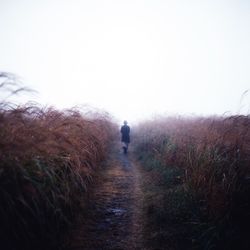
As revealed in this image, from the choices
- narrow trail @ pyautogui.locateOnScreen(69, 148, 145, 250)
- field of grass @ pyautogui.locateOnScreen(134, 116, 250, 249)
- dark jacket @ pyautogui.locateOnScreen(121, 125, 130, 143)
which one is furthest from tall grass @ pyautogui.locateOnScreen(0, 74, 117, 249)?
dark jacket @ pyautogui.locateOnScreen(121, 125, 130, 143)

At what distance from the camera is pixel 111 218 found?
183 inches

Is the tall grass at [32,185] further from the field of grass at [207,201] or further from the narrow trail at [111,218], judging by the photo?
the field of grass at [207,201]

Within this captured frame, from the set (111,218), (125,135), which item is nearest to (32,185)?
(111,218)

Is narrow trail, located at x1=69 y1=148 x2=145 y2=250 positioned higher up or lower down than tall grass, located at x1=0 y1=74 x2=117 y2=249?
lower down

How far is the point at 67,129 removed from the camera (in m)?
5.63

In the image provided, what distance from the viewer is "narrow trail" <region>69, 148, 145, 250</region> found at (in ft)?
12.4

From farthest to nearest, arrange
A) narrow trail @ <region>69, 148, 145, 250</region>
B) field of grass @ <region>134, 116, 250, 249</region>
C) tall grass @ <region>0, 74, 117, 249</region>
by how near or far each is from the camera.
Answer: narrow trail @ <region>69, 148, 145, 250</region> → field of grass @ <region>134, 116, 250, 249</region> → tall grass @ <region>0, 74, 117, 249</region>

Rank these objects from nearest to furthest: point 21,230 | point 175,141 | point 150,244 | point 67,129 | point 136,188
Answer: point 21,230 → point 150,244 → point 67,129 → point 136,188 → point 175,141

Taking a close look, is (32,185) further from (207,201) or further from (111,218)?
(207,201)

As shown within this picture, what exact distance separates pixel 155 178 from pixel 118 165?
2.44m

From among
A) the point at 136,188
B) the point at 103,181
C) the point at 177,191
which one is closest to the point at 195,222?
the point at 177,191

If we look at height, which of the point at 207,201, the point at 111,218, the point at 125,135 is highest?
Answer: the point at 125,135

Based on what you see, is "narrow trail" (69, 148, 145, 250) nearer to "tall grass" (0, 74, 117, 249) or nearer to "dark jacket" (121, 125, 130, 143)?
"tall grass" (0, 74, 117, 249)

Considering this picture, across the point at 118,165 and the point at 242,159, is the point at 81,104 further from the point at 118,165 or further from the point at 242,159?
the point at 242,159
